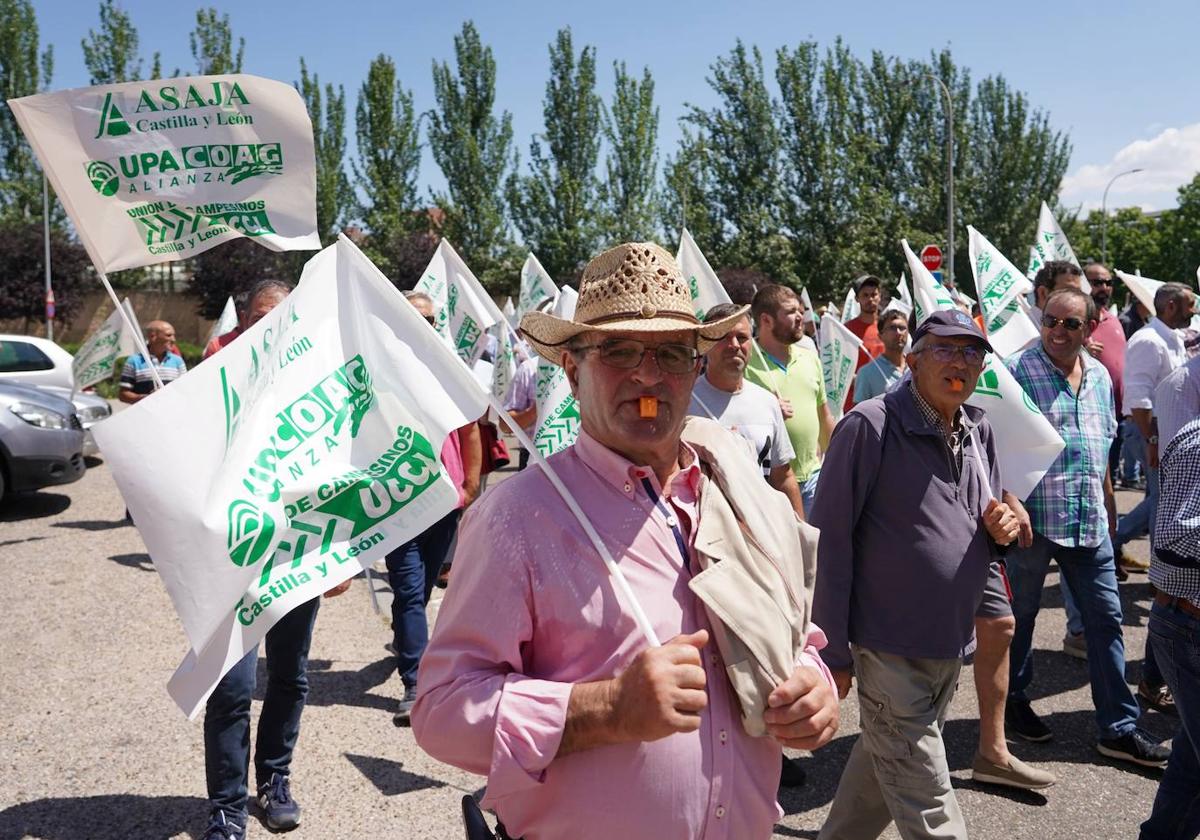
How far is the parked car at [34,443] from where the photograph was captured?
32.8ft

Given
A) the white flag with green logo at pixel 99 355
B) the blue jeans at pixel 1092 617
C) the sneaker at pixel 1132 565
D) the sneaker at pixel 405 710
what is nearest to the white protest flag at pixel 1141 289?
the sneaker at pixel 1132 565

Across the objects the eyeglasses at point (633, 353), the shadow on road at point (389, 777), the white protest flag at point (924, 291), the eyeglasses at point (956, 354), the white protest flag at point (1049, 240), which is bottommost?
the shadow on road at point (389, 777)

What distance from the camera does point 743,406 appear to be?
4980 mm

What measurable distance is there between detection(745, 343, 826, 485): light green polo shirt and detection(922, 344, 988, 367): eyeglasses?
7.24 ft

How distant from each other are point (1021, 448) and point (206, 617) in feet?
11.7

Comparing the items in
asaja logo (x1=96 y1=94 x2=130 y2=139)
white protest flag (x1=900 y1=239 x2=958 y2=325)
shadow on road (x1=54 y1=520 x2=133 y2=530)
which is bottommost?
shadow on road (x1=54 y1=520 x2=133 y2=530)

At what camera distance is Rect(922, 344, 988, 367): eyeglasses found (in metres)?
3.53

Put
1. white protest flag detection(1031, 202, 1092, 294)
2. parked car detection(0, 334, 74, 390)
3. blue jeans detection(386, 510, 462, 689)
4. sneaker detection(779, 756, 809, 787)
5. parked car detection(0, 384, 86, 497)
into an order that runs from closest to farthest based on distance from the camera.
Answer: sneaker detection(779, 756, 809, 787) < blue jeans detection(386, 510, 462, 689) < white protest flag detection(1031, 202, 1092, 294) < parked car detection(0, 384, 86, 497) < parked car detection(0, 334, 74, 390)

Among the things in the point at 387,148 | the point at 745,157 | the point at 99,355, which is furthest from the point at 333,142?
the point at 99,355

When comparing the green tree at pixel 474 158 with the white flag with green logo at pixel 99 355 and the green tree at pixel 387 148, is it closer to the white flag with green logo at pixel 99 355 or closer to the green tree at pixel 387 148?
the green tree at pixel 387 148

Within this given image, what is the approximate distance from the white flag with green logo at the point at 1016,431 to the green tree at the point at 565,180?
109 ft

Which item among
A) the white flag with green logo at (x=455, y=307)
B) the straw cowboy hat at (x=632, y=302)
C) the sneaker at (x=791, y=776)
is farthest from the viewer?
the white flag with green logo at (x=455, y=307)

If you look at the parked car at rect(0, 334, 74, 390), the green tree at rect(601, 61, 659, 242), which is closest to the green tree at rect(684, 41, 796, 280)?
the green tree at rect(601, 61, 659, 242)

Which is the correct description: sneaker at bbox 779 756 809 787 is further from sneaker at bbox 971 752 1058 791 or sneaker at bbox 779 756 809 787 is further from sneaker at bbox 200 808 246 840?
sneaker at bbox 200 808 246 840
